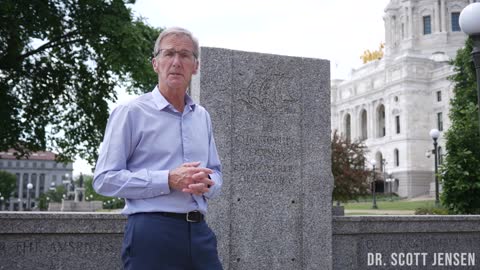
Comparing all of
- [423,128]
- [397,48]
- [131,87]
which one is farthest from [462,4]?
[131,87]

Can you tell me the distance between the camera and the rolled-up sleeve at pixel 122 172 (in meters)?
2.91

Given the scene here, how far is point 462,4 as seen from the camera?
88562 mm

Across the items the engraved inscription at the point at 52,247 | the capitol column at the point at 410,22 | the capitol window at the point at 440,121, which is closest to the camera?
the engraved inscription at the point at 52,247

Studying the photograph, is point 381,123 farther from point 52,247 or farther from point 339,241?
point 52,247

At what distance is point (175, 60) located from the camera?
10.3 ft

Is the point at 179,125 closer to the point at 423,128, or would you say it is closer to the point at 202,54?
the point at 202,54

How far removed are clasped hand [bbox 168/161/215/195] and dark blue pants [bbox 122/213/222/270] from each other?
0.22 metres


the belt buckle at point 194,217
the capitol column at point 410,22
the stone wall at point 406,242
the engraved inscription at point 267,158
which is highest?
the capitol column at point 410,22

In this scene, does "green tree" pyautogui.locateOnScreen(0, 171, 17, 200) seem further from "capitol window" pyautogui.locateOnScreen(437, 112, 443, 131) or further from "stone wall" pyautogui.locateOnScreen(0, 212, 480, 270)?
"stone wall" pyautogui.locateOnScreen(0, 212, 480, 270)

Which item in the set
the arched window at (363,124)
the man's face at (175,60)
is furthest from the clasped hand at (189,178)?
the arched window at (363,124)

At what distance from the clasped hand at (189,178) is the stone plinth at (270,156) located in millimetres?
3924

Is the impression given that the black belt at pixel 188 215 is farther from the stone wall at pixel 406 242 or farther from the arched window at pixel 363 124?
the arched window at pixel 363 124

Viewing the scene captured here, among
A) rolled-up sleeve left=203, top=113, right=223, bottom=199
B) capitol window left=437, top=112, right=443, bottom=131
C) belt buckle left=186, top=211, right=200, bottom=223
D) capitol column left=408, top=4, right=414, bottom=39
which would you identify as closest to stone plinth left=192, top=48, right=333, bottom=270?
rolled-up sleeve left=203, top=113, right=223, bottom=199

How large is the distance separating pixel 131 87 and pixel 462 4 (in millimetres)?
78878
